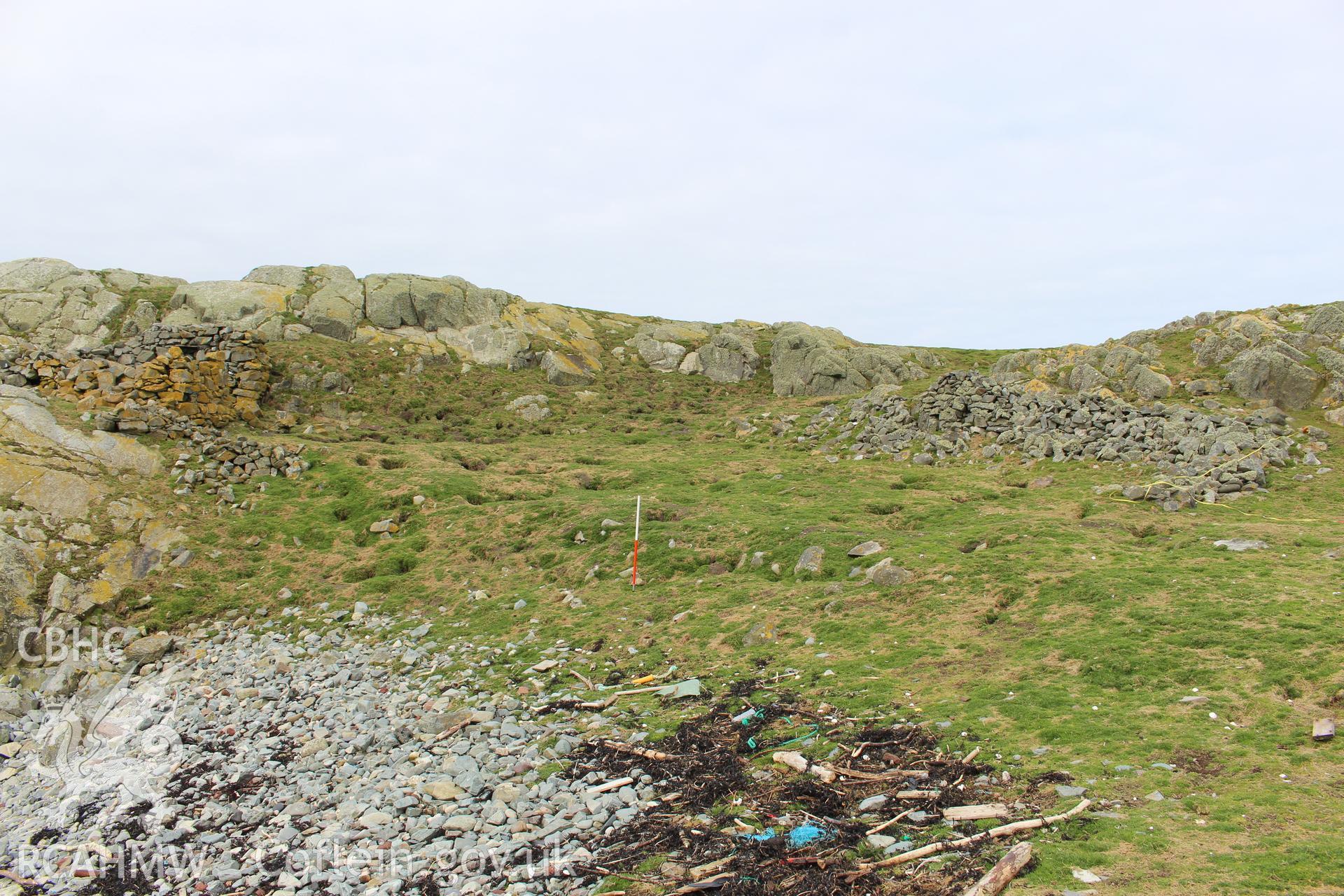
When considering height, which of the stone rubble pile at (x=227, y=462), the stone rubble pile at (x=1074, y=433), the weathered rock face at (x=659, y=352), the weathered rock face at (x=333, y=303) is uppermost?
the weathered rock face at (x=333, y=303)

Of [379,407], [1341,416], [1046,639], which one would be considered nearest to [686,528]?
[1046,639]

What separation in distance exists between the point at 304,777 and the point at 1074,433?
31654mm

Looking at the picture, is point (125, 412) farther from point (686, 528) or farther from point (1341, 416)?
point (1341, 416)

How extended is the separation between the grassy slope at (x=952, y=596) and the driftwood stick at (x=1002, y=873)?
19cm

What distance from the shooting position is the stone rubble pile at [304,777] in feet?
32.1

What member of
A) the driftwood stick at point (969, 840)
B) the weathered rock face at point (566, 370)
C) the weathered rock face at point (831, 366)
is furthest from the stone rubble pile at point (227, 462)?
the weathered rock face at point (831, 366)

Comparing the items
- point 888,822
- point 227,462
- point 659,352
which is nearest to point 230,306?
point 227,462

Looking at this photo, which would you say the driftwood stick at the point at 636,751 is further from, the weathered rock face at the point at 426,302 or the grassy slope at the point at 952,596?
the weathered rock face at the point at 426,302

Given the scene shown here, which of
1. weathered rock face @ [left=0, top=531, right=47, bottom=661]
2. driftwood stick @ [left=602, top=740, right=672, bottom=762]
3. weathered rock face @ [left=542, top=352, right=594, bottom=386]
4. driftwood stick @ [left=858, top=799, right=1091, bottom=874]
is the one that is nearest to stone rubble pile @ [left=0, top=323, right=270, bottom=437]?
weathered rock face @ [left=0, top=531, right=47, bottom=661]

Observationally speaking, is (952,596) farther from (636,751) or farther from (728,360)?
(728,360)

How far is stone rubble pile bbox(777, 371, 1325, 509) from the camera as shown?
24812 mm

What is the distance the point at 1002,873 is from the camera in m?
7.25

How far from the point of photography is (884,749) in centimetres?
1073

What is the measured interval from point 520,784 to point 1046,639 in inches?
424
